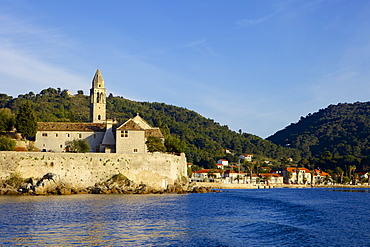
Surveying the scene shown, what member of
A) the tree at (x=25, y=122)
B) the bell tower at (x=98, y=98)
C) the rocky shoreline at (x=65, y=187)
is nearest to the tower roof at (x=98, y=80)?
the bell tower at (x=98, y=98)

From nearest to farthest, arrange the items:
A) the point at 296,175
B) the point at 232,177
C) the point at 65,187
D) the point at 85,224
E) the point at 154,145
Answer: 1. the point at 85,224
2. the point at 65,187
3. the point at 154,145
4. the point at 232,177
5. the point at 296,175

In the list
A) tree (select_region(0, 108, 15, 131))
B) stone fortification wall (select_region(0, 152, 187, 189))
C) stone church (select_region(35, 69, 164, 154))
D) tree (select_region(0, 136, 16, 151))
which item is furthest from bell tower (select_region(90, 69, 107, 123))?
tree (select_region(0, 136, 16, 151))

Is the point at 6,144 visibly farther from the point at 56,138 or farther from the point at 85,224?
Answer: the point at 85,224

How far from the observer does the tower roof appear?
232 ft

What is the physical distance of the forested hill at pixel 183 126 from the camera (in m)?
143

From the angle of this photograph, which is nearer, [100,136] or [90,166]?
[90,166]

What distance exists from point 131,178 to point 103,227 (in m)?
30.7

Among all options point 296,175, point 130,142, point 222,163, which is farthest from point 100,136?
point 296,175

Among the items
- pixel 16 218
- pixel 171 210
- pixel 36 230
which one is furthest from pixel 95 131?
pixel 36 230

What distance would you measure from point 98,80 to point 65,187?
25.1 metres

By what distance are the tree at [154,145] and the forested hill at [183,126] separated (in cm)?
6985

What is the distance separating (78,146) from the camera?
5981 centimetres

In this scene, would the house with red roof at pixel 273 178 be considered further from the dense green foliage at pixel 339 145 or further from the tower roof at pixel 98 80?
the tower roof at pixel 98 80

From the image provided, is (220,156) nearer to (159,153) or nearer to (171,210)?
(159,153)
